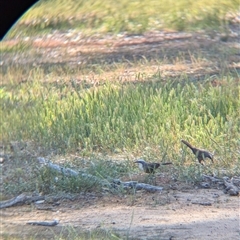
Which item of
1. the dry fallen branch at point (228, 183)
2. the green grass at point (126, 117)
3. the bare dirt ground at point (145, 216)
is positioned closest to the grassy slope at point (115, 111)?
the green grass at point (126, 117)

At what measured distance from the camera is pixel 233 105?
6.25 metres

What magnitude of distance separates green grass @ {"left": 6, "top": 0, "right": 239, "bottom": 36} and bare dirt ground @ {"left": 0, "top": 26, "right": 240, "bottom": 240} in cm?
13

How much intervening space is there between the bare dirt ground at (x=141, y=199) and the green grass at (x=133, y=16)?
13cm

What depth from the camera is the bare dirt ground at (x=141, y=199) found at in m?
4.74

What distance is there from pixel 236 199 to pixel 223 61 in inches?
76.6

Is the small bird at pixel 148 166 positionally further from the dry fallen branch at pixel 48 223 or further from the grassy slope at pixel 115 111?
the dry fallen branch at pixel 48 223

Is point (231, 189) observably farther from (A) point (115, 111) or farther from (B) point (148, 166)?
(A) point (115, 111)

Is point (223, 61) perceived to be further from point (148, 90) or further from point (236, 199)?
point (236, 199)

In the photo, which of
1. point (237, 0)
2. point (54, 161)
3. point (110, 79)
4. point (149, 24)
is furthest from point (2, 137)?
→ point (237, 0)

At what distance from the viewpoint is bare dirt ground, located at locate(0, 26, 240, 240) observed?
4.74 m

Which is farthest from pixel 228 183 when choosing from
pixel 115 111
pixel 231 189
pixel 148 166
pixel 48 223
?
pixel 48 223

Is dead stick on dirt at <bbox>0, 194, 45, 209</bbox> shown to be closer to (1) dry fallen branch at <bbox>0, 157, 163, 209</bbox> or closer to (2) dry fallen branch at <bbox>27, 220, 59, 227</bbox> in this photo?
(1) dry fallen branch at <bbox>0, 157, 163, 209</bbox>

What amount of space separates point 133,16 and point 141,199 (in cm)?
226

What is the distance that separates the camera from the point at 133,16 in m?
6.54
